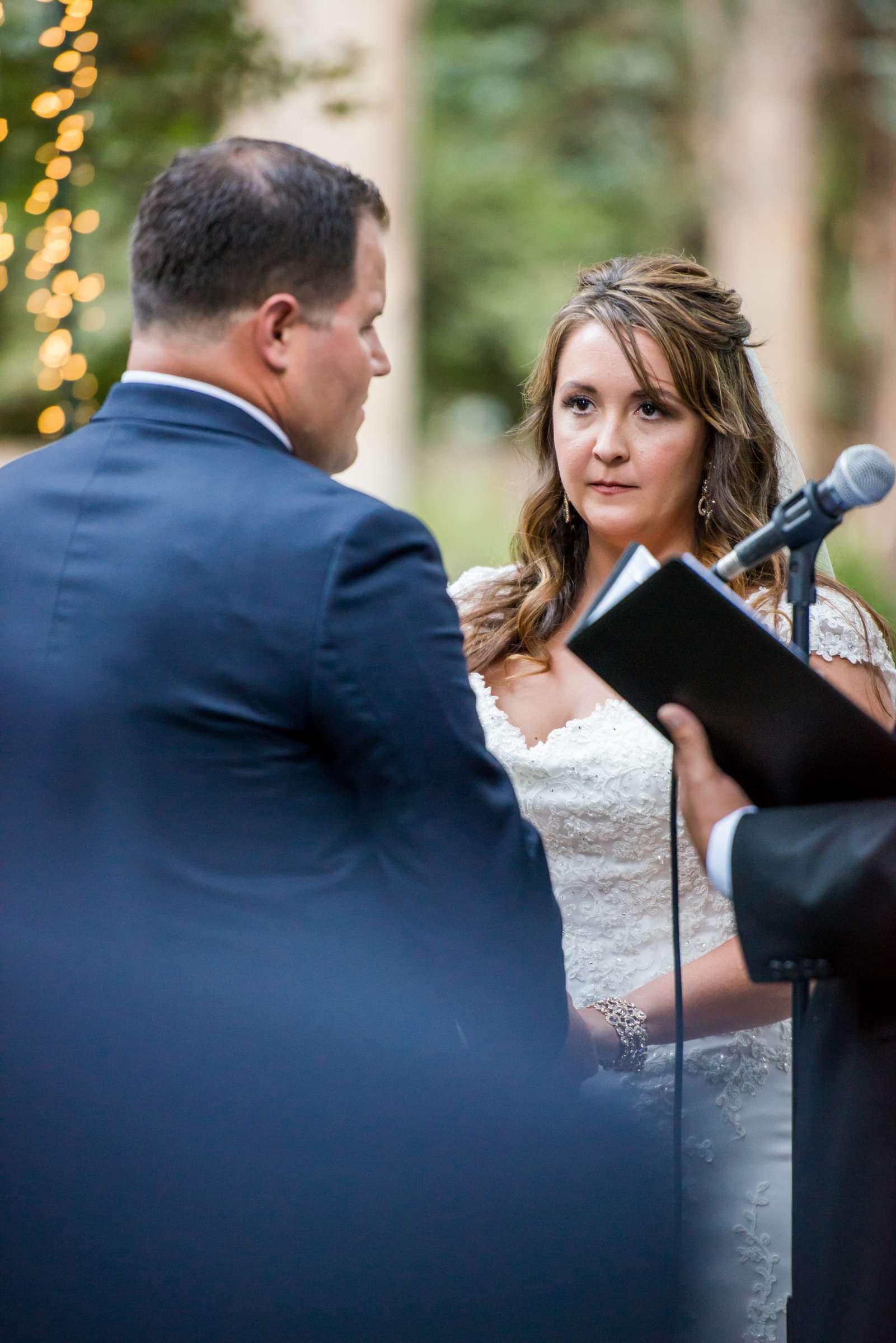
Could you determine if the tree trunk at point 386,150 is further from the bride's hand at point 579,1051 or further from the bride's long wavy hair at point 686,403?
the bride's hand at point 579,1051

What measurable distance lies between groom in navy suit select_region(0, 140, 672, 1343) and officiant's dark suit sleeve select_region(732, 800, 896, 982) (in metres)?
0.31

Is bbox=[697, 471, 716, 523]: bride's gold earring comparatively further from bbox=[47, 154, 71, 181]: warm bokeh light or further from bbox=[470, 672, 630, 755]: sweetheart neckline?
bbox=[47, 154, 71, 181]: warm bokeh light

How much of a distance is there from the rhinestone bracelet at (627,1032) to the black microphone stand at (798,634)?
702 millimetres

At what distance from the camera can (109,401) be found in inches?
73.7

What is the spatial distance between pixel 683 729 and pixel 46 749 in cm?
83

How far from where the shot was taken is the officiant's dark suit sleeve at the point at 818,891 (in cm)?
172

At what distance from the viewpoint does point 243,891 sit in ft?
5.62

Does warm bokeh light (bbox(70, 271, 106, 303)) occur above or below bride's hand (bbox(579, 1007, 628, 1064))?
above

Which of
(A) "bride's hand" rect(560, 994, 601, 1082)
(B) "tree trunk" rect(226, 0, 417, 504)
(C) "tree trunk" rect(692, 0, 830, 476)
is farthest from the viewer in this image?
(C) "tree trunk" rect(692, 0, 830, 476)

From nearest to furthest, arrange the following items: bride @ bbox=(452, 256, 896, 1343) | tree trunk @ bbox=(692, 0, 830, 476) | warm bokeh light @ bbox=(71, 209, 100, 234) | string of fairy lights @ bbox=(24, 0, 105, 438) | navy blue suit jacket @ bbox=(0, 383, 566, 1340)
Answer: navy blue suit jacket @ bbox=(0, 383, 566, 1340)
bride @ bbox=(452, 256, 896, 1343)
string of fairy lights @ bbox=(24, 0, 105, 438)
warm bokeh light @ bbox=(71, 209, 100, 234)
tree trunk @ bbox=(692, 0, 830, 476)

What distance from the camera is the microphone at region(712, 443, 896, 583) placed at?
182cm

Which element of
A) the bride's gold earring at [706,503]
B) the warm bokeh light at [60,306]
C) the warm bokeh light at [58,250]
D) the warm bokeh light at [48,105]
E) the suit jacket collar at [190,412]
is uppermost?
the warm bokeh light at [48,105]

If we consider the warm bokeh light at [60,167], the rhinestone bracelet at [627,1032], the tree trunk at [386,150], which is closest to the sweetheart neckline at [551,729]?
the rhinestone bracelet at [627,1032]

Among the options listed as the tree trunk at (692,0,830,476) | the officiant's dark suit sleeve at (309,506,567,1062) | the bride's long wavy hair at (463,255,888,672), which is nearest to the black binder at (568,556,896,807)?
the officiant's dark suit sleeve at (309,506,567,1062)
